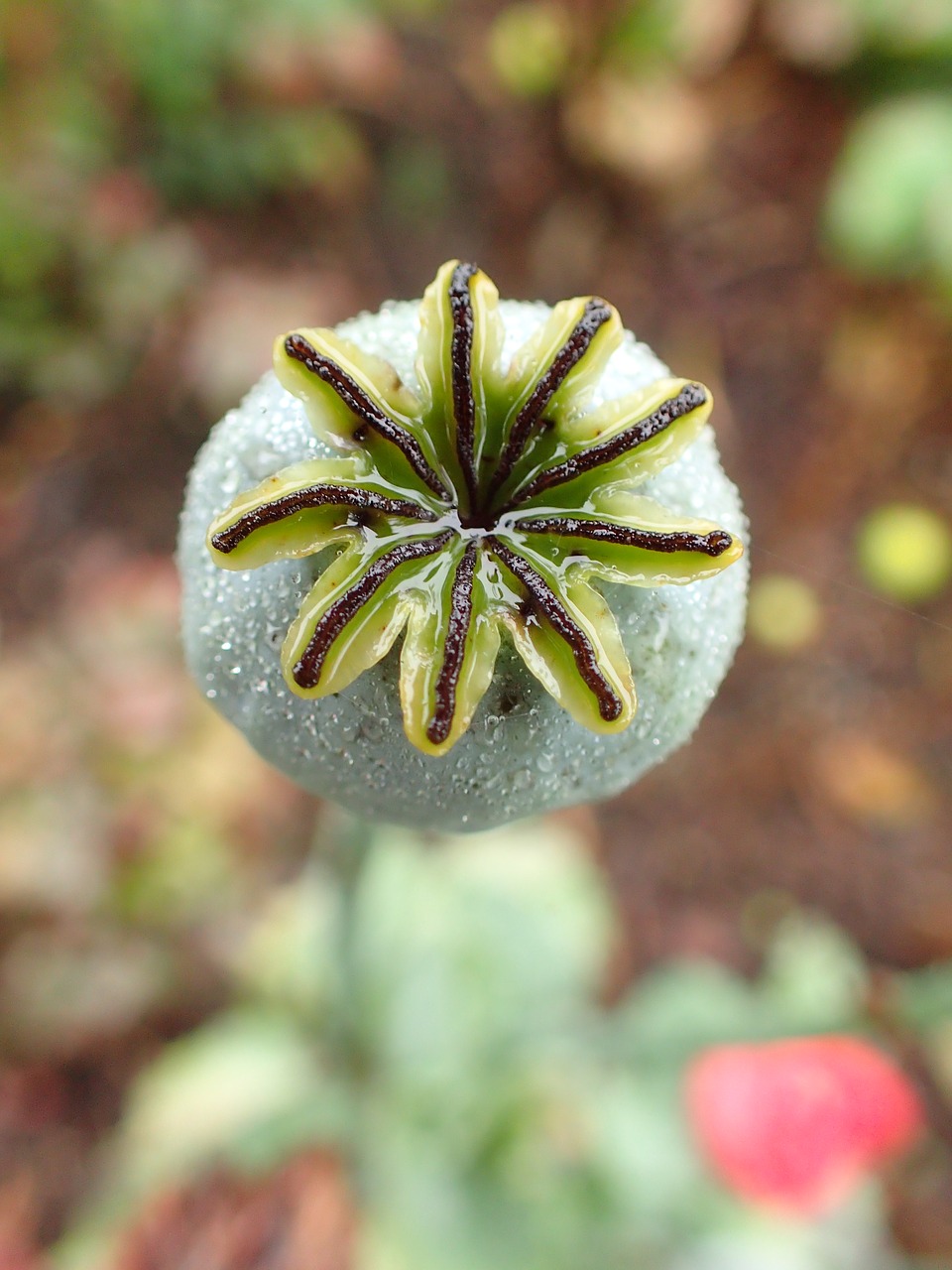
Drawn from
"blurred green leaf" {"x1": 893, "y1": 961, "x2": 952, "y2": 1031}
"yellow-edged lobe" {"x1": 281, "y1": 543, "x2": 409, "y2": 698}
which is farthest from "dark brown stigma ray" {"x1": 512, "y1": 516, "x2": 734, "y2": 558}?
"blurred green leaf" {"x1": 893, "y1": 961, "x2": 952, "y2": 1031}

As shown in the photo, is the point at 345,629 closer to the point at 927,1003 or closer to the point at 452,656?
the point at 452,656

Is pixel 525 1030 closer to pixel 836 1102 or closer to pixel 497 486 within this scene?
pixel 836 1102

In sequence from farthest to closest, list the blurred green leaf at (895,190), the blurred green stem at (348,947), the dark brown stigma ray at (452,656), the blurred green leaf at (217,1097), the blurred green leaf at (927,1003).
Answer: the blurred green leaf at (895,190), the blurred green leaf at (217,1097), the blurred green stem at (348,947), the blurred green leaf at (927,1003), the dark brown stigma ray at (452,656)

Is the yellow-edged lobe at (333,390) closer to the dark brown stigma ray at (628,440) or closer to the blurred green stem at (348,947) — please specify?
the dark brown stigma ray at (628,440)

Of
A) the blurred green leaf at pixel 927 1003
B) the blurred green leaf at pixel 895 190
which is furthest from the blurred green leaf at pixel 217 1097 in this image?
the blurred green leaf at pixel 895 190

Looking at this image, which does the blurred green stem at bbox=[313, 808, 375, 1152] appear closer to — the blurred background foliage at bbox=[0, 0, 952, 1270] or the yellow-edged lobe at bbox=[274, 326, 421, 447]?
the blurred background foliage at bbox=[0, 0, 952, 1270]

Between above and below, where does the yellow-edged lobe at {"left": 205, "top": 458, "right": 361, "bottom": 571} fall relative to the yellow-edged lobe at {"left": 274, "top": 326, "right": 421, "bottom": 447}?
below
